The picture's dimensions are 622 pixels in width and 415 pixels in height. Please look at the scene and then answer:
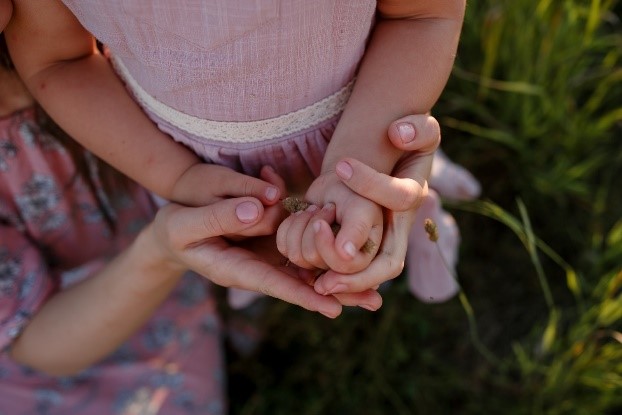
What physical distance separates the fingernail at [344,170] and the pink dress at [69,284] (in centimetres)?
63

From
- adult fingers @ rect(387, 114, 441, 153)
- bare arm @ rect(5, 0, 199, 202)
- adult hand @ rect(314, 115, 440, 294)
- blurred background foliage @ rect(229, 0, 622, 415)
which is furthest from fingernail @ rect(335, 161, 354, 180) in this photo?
blurred background foliage @ rect(229, 0, 622, 415)

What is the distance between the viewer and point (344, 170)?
0.84m

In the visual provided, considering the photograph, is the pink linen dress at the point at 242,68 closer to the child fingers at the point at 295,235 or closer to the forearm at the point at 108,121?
the forearm at the point at 108,121

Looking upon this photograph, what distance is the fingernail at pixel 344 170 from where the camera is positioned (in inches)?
33.1

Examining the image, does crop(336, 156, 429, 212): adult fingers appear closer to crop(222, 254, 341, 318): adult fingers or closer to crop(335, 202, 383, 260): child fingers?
crop(335, 202, 383, 260): child fingers

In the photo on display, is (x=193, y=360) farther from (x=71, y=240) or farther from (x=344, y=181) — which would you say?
(x=344, y=181)

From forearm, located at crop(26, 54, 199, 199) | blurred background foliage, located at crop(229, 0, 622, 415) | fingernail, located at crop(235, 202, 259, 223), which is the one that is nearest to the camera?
fingernail, located at crop(235, 202, 259, 223)

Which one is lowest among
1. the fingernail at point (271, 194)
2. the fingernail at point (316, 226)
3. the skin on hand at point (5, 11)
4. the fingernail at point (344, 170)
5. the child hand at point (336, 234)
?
the fingernail at point (271, 194)

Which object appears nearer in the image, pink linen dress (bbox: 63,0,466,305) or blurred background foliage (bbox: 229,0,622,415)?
pink linen dress (bbox: 63,0,466,305)

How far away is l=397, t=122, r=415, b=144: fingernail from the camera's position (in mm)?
903

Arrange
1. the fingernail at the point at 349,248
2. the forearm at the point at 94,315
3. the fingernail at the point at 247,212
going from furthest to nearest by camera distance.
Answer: the forearm at the point at 94,315, the fingernail at the point at 247,212, the fingernail at the point at 349,248

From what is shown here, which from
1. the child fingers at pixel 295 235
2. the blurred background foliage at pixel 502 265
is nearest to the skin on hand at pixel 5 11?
the child fingers at pixel 295 235

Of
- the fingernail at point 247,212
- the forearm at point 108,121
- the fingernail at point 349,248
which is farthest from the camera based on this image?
the forearm at point 108,121

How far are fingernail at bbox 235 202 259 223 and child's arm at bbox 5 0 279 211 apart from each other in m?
0.05
